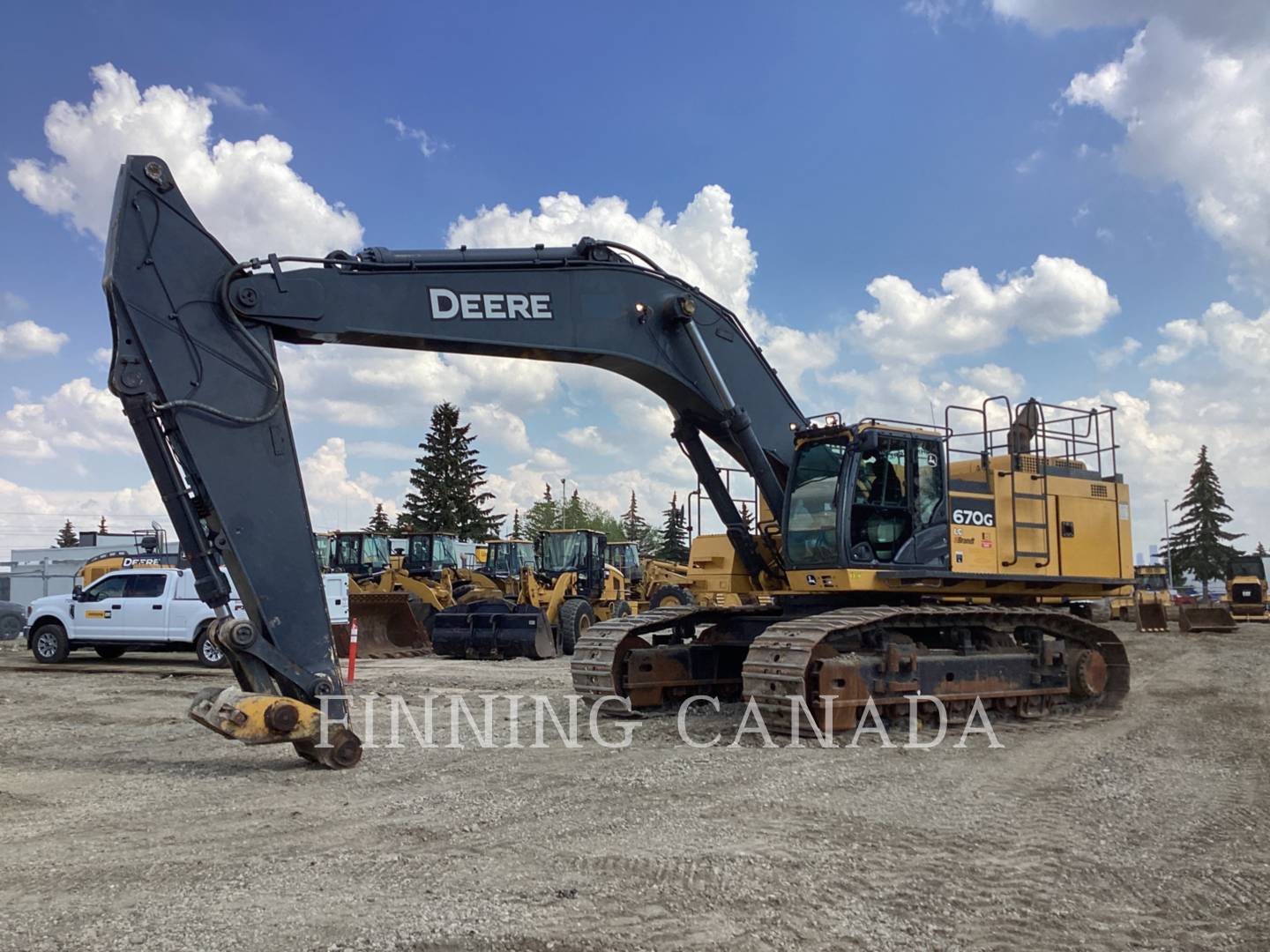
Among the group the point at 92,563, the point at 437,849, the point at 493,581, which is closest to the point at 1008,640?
the point at 437,849

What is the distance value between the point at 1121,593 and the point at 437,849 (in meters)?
9.26

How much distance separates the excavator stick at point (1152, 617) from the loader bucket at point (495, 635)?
1981 centimetres

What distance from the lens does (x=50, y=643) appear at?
19031 millimetres

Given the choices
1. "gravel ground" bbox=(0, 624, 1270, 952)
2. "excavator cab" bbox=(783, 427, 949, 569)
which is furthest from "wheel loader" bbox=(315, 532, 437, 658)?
"gravel ground" bbox=(0, 624, 1270, 952)

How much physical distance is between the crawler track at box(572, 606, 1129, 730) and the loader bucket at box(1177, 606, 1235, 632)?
21.3 metres

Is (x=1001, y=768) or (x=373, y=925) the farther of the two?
(x=1001, y=768)

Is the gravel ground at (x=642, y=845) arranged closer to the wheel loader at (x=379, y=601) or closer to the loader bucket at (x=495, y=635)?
the wheel loader at (x=379, y=601)

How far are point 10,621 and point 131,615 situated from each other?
12.5m

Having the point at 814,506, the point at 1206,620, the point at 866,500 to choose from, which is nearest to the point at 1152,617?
the point at 1206,620

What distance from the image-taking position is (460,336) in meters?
8.36

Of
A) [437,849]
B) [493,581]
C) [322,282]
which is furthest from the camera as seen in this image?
[493,581]

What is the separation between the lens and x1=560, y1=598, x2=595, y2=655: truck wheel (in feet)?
72.6

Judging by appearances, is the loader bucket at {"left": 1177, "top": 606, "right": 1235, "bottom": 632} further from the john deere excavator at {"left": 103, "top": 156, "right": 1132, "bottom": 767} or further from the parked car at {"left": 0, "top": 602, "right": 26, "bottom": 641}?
the parked car at {"left": 0, "top": 602, "right": 26, "bottom": 641}

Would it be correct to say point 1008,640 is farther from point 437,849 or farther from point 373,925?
point 373,925
